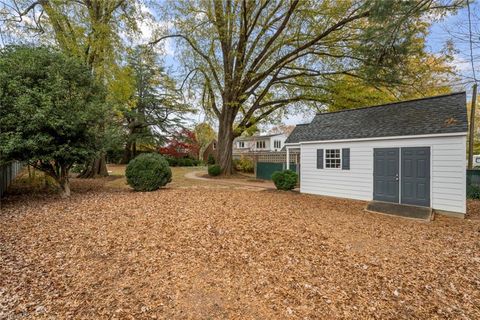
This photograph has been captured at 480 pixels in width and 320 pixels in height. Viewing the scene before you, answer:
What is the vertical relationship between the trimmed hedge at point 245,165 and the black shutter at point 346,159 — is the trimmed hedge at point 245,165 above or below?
below

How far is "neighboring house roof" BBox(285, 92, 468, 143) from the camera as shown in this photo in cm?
769

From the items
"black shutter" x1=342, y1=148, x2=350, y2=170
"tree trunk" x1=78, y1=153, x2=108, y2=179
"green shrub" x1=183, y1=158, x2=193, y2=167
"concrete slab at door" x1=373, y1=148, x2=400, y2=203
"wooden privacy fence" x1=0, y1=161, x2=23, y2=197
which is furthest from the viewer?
"green shrub" x1=183, y1=158, x2=193, y2=167

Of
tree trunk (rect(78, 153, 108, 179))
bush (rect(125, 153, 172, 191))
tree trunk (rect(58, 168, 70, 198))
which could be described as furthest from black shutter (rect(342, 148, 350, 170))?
tree trunk (rect(78, 153, 108, 179))

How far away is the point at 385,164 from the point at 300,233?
5375 millimetres

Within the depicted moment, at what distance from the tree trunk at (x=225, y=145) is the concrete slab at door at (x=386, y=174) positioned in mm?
10346

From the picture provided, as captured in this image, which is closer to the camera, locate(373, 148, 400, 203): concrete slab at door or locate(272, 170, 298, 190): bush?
locate(373, 148, 400, 203): concrete slab at door

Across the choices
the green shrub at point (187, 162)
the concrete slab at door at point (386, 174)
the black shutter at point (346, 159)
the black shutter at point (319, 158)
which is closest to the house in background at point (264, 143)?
the green shrub at point (187, 162)

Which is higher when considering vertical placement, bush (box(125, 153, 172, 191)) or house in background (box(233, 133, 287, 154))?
house in background (box(233, 133, 287, 154))

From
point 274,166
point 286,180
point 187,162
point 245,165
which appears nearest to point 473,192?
point 286,180

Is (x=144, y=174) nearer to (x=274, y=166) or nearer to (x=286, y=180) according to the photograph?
(x=286, y=180)

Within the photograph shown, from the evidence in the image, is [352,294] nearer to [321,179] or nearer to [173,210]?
[173,210]

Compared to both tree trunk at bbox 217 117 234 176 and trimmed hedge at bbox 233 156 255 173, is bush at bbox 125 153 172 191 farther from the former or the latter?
trimmed hedge at bbox 233 156 255 173

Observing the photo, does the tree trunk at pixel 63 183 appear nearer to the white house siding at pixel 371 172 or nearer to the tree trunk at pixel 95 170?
the tree trunk at pixel 95 170

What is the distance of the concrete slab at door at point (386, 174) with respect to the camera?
27.6 feet
